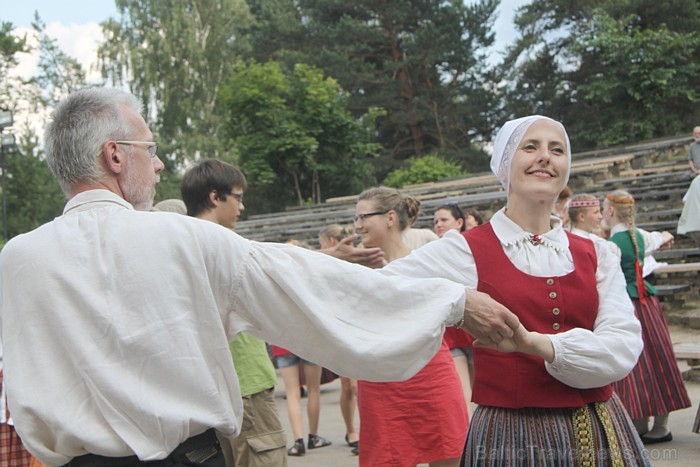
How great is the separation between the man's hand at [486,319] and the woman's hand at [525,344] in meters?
0.05

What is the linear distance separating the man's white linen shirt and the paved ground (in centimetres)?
391

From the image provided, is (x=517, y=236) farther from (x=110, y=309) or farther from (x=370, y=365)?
(x=110, y=309)

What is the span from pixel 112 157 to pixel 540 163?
4.49 feet

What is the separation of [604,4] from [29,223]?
2224cm

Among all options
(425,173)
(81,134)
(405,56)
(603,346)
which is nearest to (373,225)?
(603,346)

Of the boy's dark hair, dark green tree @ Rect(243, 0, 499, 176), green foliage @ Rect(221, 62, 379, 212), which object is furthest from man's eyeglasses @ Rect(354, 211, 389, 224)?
dark green tree @ Rect(243, 0, 499, 176)

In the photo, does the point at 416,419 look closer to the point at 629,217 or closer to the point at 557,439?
the point at 557,439

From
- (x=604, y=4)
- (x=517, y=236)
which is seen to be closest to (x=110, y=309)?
(x=517, y=236)

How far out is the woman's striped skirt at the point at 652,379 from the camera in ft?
18.4

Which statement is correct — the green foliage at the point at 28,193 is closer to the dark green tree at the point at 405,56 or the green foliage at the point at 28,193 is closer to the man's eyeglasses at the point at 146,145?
Answer: the dark green tree at the point at 405,56

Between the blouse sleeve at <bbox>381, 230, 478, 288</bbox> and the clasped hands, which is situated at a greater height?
the blouse sleeve at <bbox>381, 230, 478, 288</bbox>

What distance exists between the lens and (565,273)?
8.47 ft

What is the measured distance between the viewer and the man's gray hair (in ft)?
6.58

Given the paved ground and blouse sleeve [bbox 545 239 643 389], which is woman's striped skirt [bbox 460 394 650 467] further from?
the paved ground
